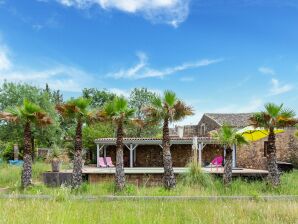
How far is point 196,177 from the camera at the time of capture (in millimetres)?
17781

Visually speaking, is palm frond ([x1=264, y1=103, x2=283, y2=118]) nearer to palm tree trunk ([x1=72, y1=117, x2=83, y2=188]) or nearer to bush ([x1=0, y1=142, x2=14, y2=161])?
palm tree trunk ([x1=72, y1=117, x2=83, y2=188])

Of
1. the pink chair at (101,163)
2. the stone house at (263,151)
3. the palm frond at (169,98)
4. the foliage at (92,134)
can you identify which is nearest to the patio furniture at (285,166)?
the stone house at (263,151)

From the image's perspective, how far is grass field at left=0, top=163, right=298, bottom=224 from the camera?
610 centimetres

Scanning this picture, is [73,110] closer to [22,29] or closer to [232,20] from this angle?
[22,29]

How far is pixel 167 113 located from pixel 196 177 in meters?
3.04

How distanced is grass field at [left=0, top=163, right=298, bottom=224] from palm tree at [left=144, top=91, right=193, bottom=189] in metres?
0.90

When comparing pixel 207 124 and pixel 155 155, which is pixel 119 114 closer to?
pixel 155 155

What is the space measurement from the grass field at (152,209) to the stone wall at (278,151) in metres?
10.2

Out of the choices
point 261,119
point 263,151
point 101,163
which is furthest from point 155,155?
point 261,119

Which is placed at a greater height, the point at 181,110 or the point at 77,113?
the point at 181,110

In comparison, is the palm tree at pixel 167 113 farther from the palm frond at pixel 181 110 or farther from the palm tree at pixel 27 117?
the palm tree at pixel 27 117

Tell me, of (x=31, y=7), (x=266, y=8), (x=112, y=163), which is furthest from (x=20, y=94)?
(x=266, y=8)

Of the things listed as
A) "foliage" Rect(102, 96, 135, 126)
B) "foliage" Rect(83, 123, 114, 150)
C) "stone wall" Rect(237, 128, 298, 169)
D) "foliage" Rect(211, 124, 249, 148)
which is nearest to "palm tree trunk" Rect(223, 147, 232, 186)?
"foliage" Rect(211, 124, 249, 148)

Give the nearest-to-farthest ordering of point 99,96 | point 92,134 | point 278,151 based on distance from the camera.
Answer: point 278,151 → point 92,134 → point 99,96
